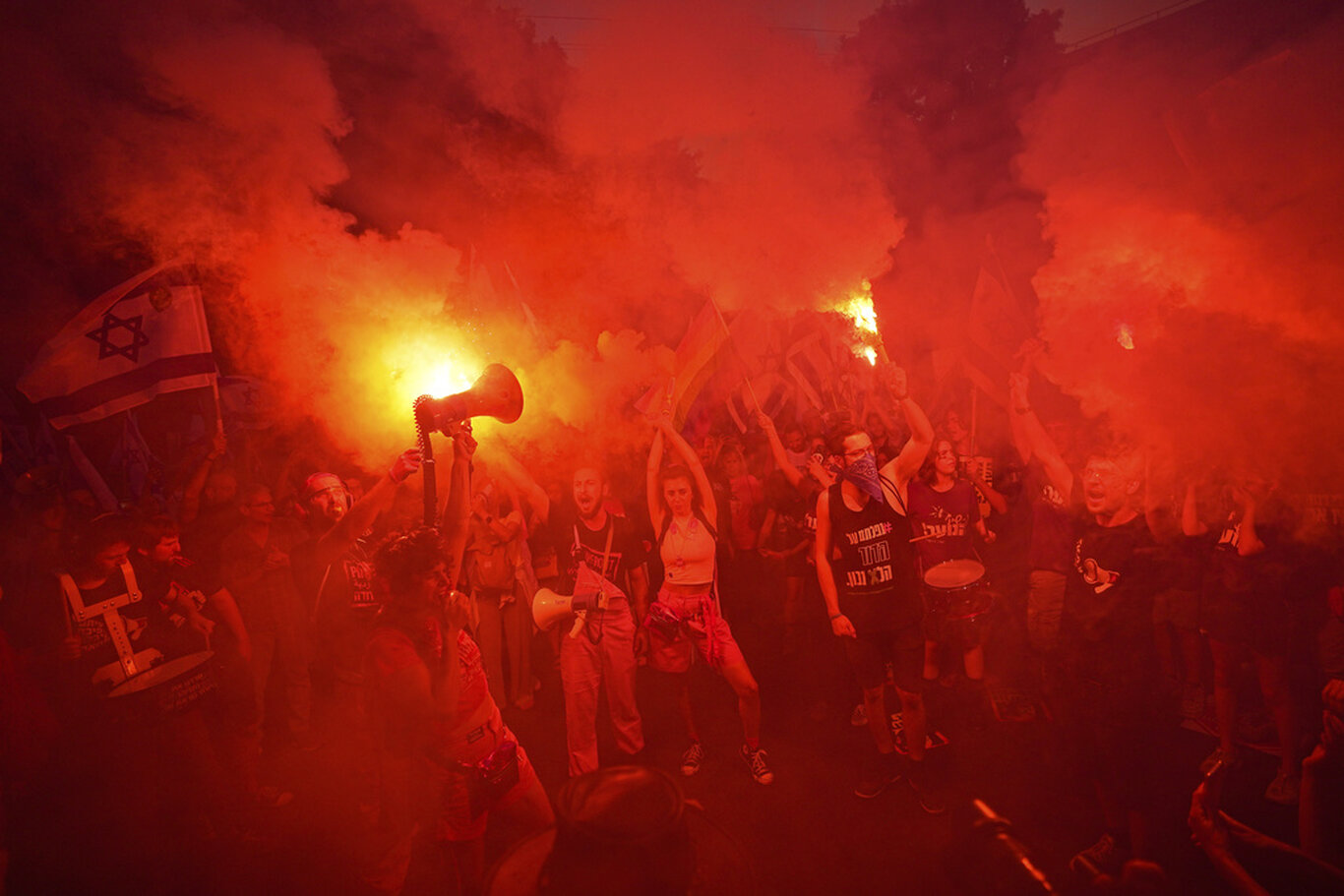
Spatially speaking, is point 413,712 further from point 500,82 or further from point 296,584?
point 500,82

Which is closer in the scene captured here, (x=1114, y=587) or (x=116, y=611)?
(x=1114, y=587)

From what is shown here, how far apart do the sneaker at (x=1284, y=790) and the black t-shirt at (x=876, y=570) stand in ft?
6.68

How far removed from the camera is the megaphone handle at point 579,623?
4.46 meters

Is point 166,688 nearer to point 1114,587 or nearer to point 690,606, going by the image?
point 690,606

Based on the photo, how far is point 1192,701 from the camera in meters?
4.38

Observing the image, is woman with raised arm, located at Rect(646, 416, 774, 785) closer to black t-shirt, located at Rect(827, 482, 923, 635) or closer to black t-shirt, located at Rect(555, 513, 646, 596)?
black t-shirt, located at Rect(555, 513, 646, 596)

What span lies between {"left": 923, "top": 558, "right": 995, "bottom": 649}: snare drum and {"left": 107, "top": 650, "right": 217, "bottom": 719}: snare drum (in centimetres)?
504

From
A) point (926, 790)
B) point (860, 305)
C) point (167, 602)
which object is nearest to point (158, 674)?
point (167, 602)

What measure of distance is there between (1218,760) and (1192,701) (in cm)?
67

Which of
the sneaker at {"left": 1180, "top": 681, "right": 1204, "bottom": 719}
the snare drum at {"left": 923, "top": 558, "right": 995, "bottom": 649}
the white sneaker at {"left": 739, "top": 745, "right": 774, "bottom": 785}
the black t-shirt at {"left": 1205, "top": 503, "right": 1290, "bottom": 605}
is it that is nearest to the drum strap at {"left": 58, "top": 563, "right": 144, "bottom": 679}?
the white sneaker at {"left": 739, "top": 745, "right": 774, "bottom": 785}

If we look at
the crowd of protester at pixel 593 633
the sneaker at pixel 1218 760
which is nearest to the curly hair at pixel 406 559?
the crowd of protester at pixel 593 633

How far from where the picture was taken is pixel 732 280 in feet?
19.1

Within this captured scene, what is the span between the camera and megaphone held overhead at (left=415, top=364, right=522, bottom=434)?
3617 millimetres

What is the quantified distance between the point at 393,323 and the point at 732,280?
2898 millimetres
